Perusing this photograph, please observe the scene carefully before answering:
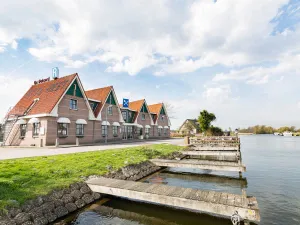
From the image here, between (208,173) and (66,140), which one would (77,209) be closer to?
(208,173)

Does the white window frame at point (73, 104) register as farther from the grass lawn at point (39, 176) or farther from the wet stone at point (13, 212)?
the wet stone at point (13, 212)

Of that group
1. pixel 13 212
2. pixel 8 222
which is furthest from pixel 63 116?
pixel 8 222

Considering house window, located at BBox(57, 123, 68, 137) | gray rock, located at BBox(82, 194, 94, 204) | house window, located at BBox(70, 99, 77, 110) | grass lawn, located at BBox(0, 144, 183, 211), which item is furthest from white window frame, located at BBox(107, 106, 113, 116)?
gray rock, located at BBox(82, 194, 94, 204)

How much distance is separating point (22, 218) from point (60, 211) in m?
1.20

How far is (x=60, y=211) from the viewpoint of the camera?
6.53 m

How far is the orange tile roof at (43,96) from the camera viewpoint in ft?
76.6

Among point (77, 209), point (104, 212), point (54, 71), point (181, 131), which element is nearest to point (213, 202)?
point (104, 212)

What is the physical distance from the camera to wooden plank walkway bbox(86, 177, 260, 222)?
18.2 ft

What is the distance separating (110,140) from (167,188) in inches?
992

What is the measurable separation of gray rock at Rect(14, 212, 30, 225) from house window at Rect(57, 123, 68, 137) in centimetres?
1909

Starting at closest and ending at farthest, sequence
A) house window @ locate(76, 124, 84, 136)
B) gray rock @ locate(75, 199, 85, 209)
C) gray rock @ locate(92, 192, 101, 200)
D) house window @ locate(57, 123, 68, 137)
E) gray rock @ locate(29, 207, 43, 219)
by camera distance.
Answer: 1. gray rock @ locate(29, 207, 43, 219)
2. gray rock @ locate(75, 199, 85, 209)
3. gray rock @ locate(92, 192, 101, 200)
4. house window @ locate(57, 123, 68, 137)
5. house window @ locate(76, 124, 84, 136)

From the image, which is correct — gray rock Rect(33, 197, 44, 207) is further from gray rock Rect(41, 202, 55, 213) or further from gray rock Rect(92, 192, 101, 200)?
gray rock Rect(92, 192, 101, 200)

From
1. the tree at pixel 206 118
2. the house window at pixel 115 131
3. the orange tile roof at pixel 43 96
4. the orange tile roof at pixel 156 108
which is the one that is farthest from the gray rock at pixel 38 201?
the orange tile roof at pixel 156 108

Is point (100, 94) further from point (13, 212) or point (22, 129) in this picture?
point (13, 212)
